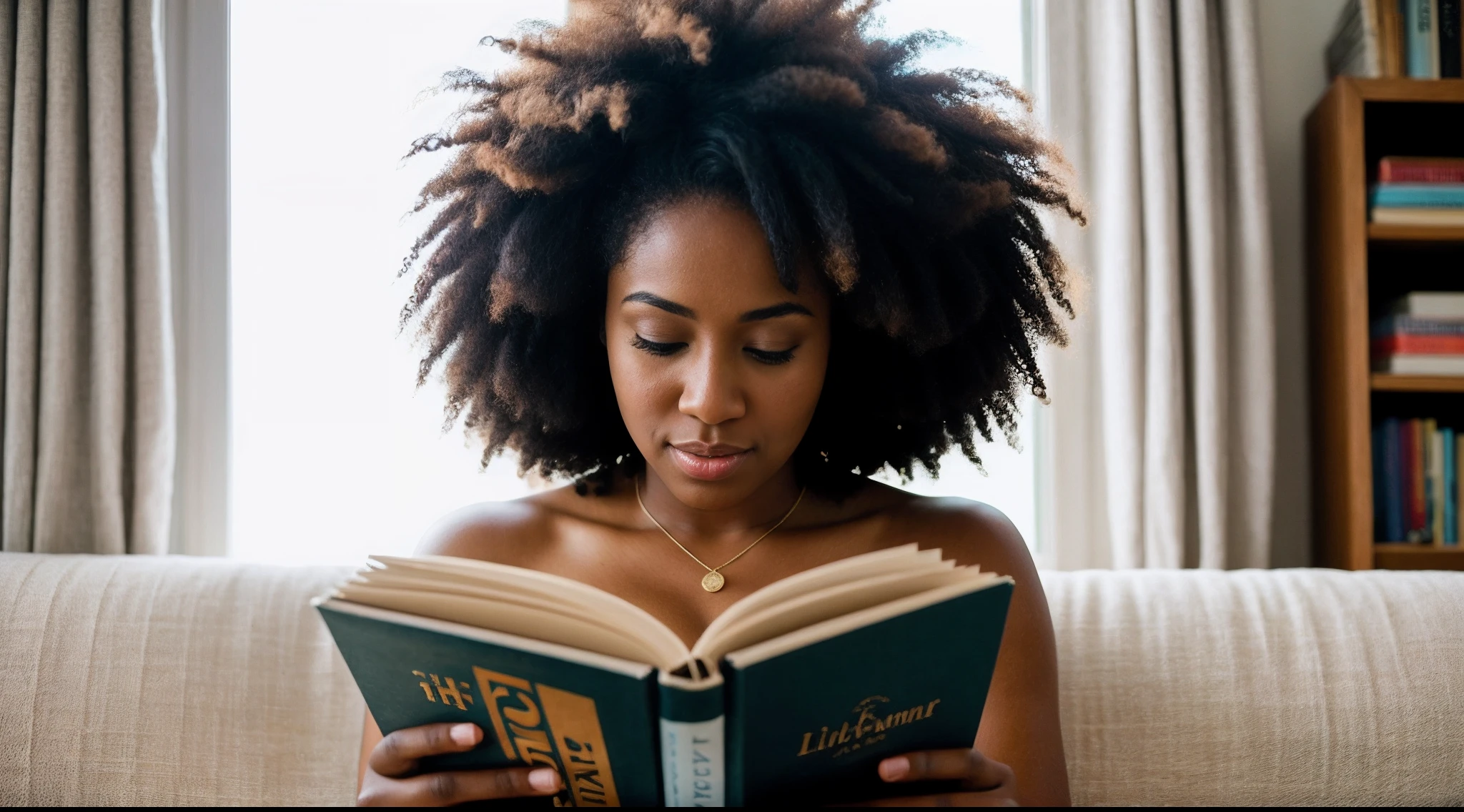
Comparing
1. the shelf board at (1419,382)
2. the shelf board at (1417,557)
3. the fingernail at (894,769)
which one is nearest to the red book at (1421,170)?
the shelf board at (1419,382)

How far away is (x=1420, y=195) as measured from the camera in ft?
6.25

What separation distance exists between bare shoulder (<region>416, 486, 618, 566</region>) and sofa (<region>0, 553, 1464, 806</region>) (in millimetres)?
313

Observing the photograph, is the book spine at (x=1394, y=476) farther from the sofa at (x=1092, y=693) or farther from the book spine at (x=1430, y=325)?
the sofa at (x=1092, y=693)

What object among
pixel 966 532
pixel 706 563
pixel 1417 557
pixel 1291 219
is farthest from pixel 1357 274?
pixel 706 563

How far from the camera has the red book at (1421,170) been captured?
190cm

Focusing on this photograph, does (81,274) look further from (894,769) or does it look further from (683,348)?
(894,769)

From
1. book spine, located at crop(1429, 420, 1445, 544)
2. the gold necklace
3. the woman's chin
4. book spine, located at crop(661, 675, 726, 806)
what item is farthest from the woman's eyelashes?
book spine, located at crop(1429, 420, 1445, 544)

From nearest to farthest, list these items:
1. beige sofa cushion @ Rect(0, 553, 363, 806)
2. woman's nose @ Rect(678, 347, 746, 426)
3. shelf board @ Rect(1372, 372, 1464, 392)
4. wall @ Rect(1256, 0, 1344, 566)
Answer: woman's nose @ Rect(678, 347, 746, 426) → beige sofa cushion @ Rect(0, 553, 363, 806) → shelf board @ Rect(1372, 372, 1464, 392) → wall @ Rect(1256, 0, 1344, 566)

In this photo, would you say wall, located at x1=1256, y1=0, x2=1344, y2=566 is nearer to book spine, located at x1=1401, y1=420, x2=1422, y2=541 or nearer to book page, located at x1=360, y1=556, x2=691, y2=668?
book spine, located at x1=1401, y1=420, x2=1422, y2=541

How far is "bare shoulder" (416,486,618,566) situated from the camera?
1.22 meters

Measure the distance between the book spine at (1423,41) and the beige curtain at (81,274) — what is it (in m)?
2.41

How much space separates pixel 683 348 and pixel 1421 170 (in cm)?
167

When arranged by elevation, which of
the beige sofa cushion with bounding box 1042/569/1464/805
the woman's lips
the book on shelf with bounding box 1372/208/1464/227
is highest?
the book on shelf with bounding box 1372/208/1464/227

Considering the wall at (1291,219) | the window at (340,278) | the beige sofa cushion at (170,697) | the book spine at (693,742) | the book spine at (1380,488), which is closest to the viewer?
the book spine at (693,742)
